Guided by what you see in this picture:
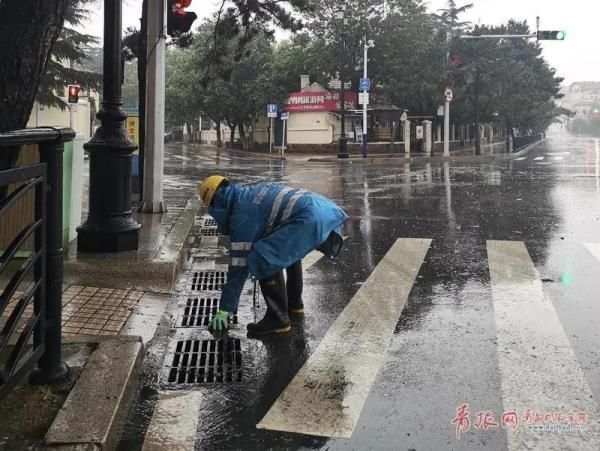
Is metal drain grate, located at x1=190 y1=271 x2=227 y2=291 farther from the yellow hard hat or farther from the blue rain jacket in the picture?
the yellow hard hat

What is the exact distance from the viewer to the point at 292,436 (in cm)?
310

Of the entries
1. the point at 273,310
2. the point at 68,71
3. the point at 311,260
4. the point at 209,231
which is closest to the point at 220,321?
the point at 273,310

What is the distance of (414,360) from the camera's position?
13.5ft

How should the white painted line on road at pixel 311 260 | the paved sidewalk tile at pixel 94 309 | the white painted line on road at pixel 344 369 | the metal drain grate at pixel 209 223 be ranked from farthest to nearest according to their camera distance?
the metal drain grate at pixel 209 223 < the white painted line on road at pixel 311 260 < the paved sidewalk tile at pixel 94 309 < the white painted line on road at pixel 344 369

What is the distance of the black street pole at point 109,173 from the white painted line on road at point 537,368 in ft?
12.6

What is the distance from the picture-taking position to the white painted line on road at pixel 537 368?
121 inches

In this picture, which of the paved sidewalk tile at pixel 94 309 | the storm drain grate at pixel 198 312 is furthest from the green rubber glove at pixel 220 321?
the paved sidewalk tile at pixel 94 309

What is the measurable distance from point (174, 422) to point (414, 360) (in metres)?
1.66

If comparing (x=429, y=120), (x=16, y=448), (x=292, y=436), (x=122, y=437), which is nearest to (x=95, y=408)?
(x=122, y=437)

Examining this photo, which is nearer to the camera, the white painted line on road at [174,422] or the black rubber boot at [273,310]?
the white painted line on road at [174,422]

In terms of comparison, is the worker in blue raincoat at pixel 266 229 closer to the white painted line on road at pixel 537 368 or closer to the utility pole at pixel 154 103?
the white painted line on road at pixel 537 368

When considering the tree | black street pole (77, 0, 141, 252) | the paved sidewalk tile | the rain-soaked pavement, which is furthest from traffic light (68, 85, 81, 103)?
the paved sidewalk tile

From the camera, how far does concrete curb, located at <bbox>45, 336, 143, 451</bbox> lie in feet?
9.09

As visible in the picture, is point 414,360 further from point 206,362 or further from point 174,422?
point 174,422
